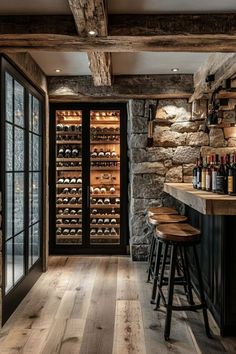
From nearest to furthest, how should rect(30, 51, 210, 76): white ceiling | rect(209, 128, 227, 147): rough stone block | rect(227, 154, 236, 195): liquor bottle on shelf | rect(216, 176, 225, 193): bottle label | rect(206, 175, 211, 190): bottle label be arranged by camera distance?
rect(227, 154, 236, 195): liquor bottle on shelf → rect(216, 176, 225, 193): bottle label → rect(206, 175, 211, 190): bottle label → rect(30, 51, 210, 76): white ceiling → rect(209, 128, 227, 147): rough stone block

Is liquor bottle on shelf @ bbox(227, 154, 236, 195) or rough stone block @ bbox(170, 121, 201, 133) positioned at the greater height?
rough stone block @ bbox(170, 121, 201, 133)

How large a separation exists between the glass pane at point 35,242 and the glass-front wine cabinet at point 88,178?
0.89 meters

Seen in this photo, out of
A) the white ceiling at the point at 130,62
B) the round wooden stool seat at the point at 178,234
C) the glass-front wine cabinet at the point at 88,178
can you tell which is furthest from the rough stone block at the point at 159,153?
the round wooden stool seat at the point at 178,234

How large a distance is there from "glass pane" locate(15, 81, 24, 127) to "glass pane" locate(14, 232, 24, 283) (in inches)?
44.8

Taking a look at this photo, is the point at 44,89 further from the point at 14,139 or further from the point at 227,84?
the point at 227,84

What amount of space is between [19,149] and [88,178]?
182cm

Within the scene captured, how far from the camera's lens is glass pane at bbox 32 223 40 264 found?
14.2 ft

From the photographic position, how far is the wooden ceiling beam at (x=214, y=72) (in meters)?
3.43

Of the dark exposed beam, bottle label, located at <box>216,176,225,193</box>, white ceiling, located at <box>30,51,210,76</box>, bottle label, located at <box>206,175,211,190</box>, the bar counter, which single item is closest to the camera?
the bar counter

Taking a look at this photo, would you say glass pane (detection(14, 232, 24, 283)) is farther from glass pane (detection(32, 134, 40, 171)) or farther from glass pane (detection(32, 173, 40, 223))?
glass pane (detection(32, 134, 40, 171))

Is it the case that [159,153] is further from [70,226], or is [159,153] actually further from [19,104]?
[19,104]

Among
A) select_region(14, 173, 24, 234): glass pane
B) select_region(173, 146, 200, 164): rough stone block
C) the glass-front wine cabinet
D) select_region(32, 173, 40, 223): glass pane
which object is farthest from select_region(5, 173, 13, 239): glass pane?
select_region(173, 146, 200, 164): rough stone block

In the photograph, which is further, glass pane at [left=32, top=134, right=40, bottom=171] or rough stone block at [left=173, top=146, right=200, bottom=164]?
rough stone block at [left=173, top=146, right=200, bottom=164]

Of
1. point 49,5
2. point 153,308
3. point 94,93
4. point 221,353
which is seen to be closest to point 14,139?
point 49,5
